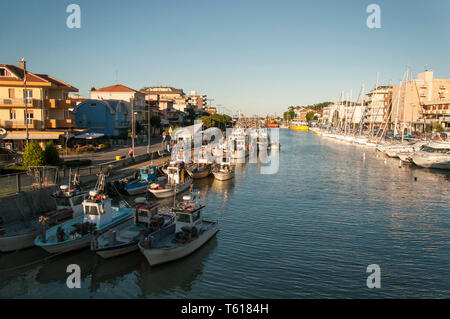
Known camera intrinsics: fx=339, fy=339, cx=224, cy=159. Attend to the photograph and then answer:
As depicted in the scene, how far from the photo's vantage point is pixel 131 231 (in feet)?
71.3

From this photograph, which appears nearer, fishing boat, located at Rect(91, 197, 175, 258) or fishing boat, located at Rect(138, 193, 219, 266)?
fishing boat, located at Rect(138, 193, 219, 266)

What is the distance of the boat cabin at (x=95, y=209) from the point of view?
21391 mm

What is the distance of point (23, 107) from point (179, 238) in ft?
114

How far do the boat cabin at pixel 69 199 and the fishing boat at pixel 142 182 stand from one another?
9.40 metres

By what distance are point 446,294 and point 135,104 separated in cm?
7172

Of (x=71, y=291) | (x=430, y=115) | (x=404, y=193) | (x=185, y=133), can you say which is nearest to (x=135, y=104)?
(x=185, y=133)

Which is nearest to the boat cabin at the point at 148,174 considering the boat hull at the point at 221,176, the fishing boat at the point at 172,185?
the fishing boat at the point at 172,185

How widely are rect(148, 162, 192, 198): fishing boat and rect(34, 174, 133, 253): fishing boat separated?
388 inches

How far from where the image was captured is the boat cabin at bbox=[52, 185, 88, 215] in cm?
2361

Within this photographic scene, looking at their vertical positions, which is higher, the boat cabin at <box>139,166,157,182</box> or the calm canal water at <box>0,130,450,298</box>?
the boat cabin at <box>139,166,157,182</box>

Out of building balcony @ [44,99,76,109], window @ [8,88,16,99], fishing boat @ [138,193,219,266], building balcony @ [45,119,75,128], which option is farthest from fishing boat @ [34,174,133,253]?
window @ [8,88,16,99]

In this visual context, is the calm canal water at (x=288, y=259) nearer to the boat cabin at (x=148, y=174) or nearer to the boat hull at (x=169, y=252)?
the boat hull at (x=169, y=252)

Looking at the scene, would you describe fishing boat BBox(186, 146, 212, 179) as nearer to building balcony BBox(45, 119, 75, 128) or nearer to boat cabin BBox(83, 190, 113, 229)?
building balcony BBox(45, 119, 75, 128)

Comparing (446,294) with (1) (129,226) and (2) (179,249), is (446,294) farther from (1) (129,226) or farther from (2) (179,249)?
(1) (129,226)
